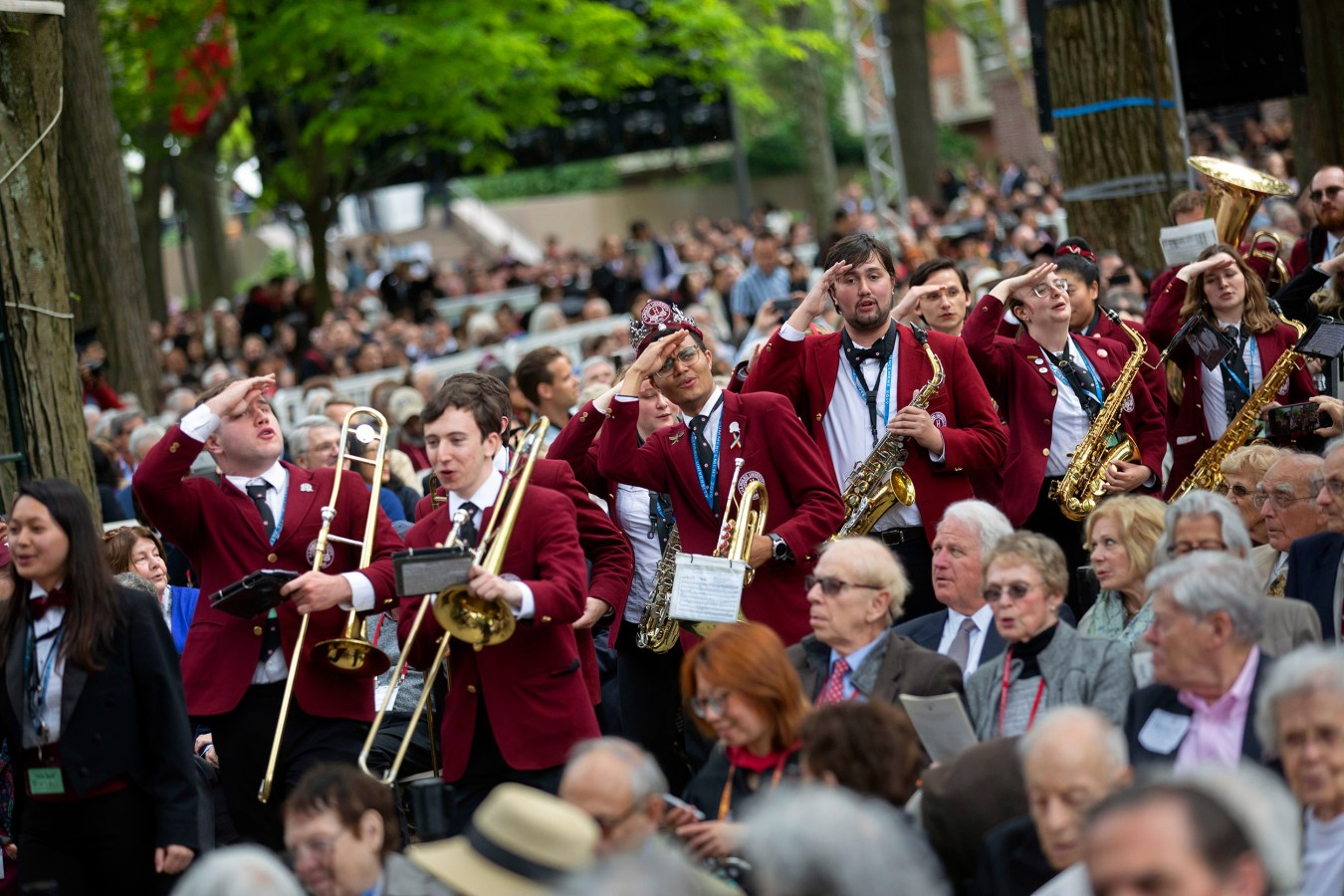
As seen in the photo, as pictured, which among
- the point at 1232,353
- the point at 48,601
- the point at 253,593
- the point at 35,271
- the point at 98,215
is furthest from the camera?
the point at 98,215

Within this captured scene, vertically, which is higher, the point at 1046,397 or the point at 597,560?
the point at 1046,397

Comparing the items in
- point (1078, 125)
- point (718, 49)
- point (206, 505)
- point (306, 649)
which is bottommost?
point (306, 649)

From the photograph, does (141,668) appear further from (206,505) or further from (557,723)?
(557,723)

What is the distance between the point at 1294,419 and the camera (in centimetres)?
747

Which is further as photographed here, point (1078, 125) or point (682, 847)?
point (1078, 125)

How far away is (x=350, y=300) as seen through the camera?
25.7m

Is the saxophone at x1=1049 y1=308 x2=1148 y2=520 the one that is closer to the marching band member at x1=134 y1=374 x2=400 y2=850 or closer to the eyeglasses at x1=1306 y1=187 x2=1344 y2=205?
the eyeglasses at x1=1306 y1=187 x2=1344 y2=205

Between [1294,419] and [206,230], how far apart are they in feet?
73.5

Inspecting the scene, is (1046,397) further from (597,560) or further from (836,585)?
(836,585)

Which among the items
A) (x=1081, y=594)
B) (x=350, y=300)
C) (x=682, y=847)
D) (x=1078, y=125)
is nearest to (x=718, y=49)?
(x=350, y=300)

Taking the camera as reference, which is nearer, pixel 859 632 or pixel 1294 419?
pixel 859 632

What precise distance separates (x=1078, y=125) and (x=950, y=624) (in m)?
5.37

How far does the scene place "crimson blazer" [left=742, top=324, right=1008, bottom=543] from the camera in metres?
7.17

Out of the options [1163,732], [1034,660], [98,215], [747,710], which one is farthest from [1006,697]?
[98,215]
